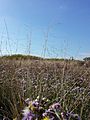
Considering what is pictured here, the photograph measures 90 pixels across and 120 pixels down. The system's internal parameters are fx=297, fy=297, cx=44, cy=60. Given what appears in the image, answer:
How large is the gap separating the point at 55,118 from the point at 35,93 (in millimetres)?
1693

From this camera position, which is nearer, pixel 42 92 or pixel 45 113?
pixel 45 113

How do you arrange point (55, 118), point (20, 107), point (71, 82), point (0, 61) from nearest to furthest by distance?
point (55, 118) < point (20, 107) < point (71, 82) < point (0, 61)

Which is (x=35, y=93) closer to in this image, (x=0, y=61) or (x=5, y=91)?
(x=5, y=91)

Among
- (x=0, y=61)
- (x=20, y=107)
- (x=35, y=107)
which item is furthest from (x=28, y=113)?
(x=0, y=61)

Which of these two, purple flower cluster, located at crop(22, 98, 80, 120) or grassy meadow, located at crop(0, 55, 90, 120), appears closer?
purple flower cluster, located at crop(22, 98, 80, 120)

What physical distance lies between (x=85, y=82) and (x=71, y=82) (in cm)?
41

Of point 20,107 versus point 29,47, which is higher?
point 29,47

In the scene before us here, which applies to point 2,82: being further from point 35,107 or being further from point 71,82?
point 35,107

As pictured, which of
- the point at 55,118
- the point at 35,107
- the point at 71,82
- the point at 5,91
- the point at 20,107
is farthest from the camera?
the point at 71,82

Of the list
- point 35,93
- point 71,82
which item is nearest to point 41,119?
point 35,93

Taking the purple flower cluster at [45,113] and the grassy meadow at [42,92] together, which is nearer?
the purple flower cluster at [45,113]

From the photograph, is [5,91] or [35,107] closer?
[35,107]

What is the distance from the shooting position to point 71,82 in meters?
5.60

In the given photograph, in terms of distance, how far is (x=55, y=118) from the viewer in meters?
2.34
